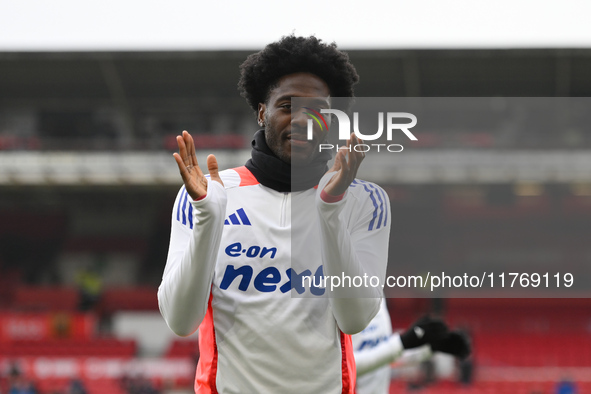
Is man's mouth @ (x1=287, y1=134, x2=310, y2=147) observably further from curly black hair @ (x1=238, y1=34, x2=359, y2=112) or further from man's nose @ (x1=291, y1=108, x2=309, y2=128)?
curly black hair @ (x1=238, y1=34, x2=359, y2=112)

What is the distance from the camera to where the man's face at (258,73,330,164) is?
2250mm

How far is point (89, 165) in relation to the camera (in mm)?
19297

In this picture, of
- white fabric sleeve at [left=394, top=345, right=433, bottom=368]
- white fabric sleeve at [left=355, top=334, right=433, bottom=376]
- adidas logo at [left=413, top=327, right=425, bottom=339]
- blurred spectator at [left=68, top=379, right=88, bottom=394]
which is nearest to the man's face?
adidas logo at [left=413, top=327, right=425, bottom=339]

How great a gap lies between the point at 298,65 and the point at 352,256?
0.65 m

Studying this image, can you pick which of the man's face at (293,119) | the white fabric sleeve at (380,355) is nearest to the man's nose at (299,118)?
the man's face at (293,119)

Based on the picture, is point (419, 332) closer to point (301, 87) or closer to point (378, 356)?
point (378, 356)

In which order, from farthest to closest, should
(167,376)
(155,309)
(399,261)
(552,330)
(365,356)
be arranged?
(155,309), (552,330), (167,376), (365,356), (399,261)

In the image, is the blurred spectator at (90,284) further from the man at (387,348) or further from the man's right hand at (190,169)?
the man's right hand at (190,169)

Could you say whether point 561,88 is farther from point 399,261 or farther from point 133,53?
point 399,261

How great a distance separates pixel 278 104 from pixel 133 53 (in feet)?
60.0

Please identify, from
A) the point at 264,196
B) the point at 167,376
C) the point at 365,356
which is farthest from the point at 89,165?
the point at 264,196

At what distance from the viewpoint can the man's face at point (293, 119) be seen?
7.38ft

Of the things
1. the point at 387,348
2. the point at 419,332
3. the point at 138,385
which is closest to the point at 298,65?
the point at 419,332

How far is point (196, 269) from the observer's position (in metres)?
2.09
